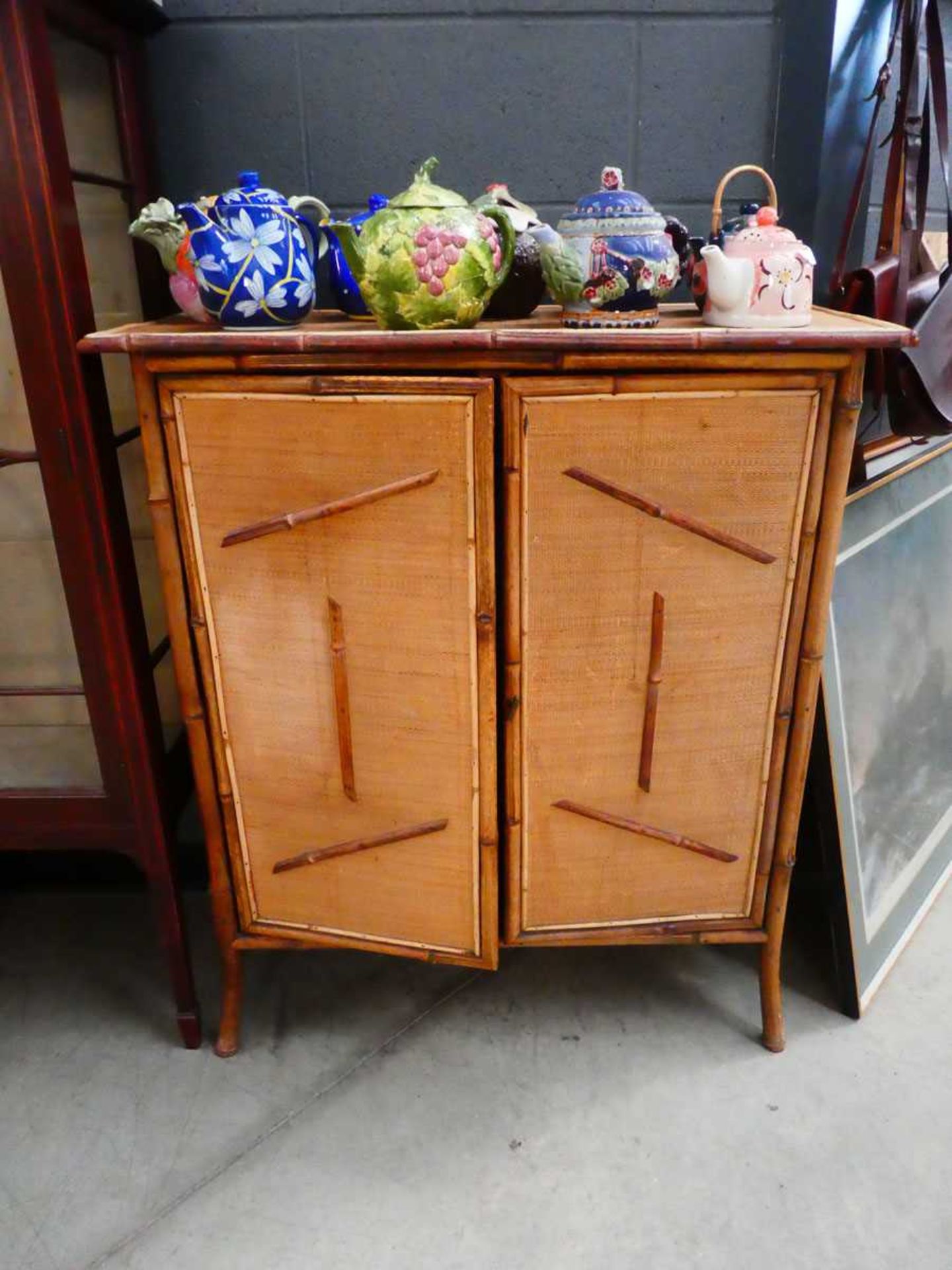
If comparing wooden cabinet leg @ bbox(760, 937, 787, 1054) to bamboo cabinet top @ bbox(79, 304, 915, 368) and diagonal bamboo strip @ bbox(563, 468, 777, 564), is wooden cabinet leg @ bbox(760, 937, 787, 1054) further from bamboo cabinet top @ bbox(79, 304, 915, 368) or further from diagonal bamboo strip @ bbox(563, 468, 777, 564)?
bamboo cabinet top @ bbox(79, 304, 915, 368)

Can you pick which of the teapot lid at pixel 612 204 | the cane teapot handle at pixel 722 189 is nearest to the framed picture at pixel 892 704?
the cane teapot handle at pixel 722 189

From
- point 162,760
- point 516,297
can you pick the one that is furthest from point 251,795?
point 516,297

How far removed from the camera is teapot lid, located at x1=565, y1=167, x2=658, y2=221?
1236 mm

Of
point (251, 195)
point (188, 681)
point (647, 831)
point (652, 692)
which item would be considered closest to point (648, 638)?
point (652, 692)

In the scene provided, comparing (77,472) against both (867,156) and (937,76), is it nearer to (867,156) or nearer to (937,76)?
(867,156)

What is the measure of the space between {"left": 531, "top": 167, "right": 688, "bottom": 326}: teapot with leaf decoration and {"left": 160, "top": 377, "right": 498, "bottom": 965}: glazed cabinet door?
238 millimetres

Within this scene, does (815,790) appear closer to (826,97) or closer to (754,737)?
(754,737)

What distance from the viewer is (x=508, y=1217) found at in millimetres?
1304

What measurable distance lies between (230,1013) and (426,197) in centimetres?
125

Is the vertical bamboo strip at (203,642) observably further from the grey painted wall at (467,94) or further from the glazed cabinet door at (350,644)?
the grey painted wall at (467,94)

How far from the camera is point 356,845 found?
140 centimetres

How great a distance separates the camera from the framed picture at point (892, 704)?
1.61 m

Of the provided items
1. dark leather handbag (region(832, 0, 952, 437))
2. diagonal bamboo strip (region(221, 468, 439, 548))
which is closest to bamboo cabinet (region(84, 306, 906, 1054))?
diagonal bamboo strip (region(221, 468, 439, 548))

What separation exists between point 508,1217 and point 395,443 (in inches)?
40.6
